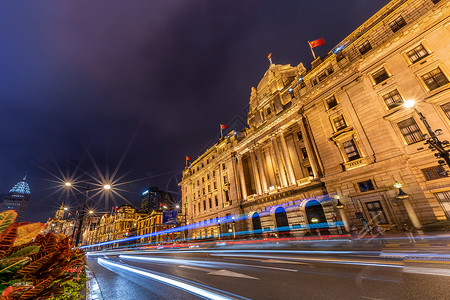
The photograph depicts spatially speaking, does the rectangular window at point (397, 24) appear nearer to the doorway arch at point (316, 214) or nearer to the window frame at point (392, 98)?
the window frame at point (392, 98)

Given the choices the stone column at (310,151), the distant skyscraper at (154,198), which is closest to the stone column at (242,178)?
the stone column at (310,151)

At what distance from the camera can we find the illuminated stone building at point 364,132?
607 inches

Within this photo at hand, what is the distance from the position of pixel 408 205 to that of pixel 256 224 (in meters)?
19.2

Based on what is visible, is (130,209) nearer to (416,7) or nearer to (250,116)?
(250,116)

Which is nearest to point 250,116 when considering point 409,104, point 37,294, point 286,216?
point 286,216

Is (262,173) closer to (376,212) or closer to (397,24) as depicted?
(376,212)

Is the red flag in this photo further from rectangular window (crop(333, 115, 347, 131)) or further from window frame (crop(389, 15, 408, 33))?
rectangular window (crop(333, 115, 347, 131))

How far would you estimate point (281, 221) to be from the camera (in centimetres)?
2570

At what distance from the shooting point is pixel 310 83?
85.0 ft

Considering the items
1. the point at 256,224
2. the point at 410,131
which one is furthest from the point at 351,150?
the point at 256,224

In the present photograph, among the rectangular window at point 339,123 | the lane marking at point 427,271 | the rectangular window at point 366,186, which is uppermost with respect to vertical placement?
the rectangular window at point 339,123

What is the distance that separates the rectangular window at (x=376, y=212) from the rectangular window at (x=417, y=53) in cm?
1433

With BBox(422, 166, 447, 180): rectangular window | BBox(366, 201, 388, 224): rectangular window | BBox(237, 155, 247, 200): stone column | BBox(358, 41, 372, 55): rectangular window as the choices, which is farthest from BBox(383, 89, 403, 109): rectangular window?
BBox(237, 155, 247, 200): stone column

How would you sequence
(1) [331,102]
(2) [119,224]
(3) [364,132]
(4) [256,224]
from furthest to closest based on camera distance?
(2) [119,224] → (4) [256,224] → (1) [331,102] → (3) [364,132]
